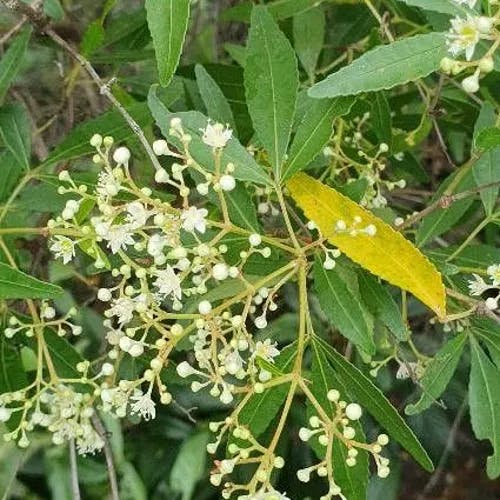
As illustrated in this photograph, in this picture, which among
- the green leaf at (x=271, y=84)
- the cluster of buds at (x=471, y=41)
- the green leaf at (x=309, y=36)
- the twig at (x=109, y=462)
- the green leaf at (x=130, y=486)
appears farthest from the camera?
the green leaf at (x=130, y=486)

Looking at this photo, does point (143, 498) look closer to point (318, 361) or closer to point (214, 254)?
point (318, 361)

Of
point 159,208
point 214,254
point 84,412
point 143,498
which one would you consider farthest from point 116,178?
point 143,498

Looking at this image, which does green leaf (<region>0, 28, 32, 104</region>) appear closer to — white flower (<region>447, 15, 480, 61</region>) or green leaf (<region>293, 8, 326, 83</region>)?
green leaf (<region>293, 8, 326, 83</region>)

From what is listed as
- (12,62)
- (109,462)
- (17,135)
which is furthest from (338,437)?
(12,62)

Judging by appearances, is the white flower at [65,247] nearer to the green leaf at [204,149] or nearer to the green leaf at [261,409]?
the green leaf at [204,149]

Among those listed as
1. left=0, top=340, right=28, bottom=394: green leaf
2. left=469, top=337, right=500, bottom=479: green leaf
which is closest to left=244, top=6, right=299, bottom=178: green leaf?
left=469, top=337, right=500, bottom=479: green leaf

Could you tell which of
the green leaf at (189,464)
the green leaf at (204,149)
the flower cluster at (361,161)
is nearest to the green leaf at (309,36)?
the flower cluster at (361,161)

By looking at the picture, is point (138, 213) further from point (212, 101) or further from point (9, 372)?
point (9, 372)
